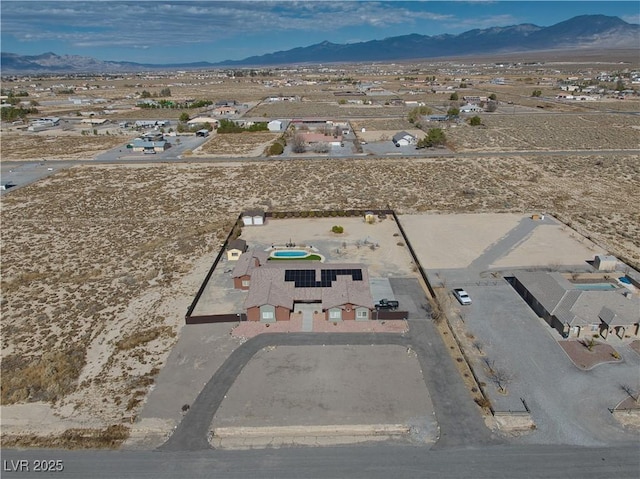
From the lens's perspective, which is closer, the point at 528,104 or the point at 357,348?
the point at 357,348

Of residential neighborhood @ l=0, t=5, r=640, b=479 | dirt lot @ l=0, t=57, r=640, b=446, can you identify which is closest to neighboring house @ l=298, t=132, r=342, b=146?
dirt lot @ l=0, t=57, r=640, b=446

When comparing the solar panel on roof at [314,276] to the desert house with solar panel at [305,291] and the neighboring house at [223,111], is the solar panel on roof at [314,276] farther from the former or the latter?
the neighboring house at [223,111]

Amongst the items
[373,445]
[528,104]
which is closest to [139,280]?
[373,445]

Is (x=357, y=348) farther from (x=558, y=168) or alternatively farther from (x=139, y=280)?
(x=558, y=168)

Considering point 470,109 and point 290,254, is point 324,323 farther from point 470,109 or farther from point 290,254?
point 470,109

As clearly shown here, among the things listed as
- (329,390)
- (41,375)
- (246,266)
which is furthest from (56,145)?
(329,390)
